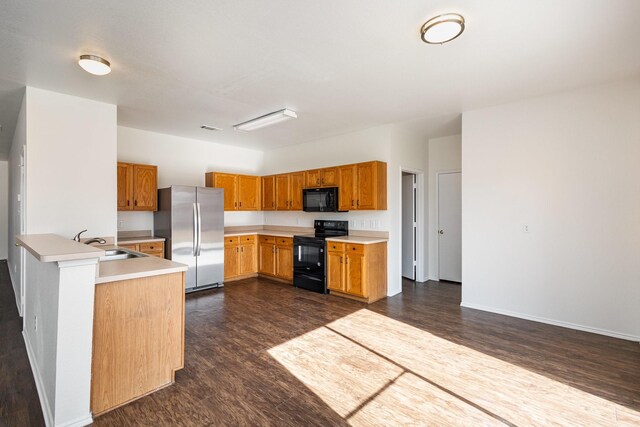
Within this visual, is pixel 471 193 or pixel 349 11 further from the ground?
pixel 349 11

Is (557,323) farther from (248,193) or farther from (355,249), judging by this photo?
(248,193)

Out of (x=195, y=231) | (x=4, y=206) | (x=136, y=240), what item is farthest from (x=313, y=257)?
(x=4, y=206)

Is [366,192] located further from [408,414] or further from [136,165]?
[136,165]

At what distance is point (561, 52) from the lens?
2.63 m

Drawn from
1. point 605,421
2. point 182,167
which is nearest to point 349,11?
point 605,421

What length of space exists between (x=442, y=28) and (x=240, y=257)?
4.96 metres

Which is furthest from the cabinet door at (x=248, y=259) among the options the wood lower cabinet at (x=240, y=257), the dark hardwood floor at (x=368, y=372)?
the dark hardwood floor at (x=368, y=372)

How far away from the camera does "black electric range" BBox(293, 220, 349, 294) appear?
5000 mm

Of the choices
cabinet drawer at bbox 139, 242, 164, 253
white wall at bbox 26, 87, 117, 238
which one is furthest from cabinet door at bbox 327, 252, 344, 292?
white wall at bbox 26, 87, 117, 238

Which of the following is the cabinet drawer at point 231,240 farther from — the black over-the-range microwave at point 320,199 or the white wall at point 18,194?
the white wall at point 18,194

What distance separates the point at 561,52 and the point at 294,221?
16.1 ft

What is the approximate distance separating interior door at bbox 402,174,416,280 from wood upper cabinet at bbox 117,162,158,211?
4.60m

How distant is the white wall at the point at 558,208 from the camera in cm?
321

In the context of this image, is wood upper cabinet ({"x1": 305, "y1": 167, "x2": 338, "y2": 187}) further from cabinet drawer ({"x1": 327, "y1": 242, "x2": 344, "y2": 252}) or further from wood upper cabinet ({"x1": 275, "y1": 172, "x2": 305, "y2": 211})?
cabinet drawer ({"x1": 327, "y1": 242, "x2": 344, "y2": 252})
